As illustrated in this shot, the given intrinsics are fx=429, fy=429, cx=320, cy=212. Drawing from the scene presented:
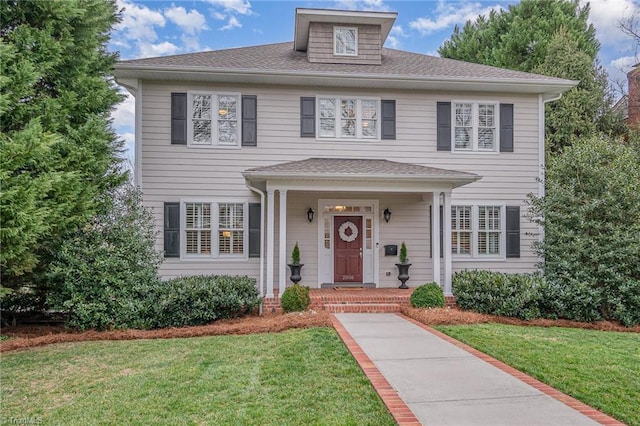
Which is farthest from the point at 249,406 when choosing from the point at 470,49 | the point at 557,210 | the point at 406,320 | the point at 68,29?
the point at 470,49

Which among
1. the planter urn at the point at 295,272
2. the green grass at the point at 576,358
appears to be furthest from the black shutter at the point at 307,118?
the green grass at the point at 576,358

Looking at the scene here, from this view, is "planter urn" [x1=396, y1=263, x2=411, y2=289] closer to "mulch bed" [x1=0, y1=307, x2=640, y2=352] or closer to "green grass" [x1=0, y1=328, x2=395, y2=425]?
"mulch bed" [x1=0, y1=307, x2=640, y2=352]

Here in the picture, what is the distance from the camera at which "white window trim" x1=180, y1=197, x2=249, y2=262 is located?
10211 mm

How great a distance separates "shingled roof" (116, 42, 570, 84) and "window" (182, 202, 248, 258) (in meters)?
3.25

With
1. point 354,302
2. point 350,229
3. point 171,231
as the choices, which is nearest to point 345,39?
point 350,229

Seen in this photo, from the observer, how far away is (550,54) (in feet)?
56.1

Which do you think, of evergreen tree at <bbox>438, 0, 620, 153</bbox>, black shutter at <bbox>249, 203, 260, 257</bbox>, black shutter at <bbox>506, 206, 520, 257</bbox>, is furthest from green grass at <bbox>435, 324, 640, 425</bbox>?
Result: evergreen tree at <bbox>438, 0, 620, 153</bbox>

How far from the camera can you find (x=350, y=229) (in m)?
11.0

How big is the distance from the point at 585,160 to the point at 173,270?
963cm

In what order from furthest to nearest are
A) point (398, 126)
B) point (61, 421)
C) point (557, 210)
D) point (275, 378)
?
point (398, 126) < point (557, 210) < point (275, 378) < point (61, 421)

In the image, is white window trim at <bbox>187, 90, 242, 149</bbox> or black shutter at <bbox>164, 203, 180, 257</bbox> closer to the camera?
black shutter at <bbox>164, 203, 180, 257</bbox>

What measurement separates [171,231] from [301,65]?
207 inches

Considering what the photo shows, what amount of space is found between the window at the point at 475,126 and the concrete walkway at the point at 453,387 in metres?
5.98

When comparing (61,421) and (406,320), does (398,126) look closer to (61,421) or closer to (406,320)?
(406,320)
